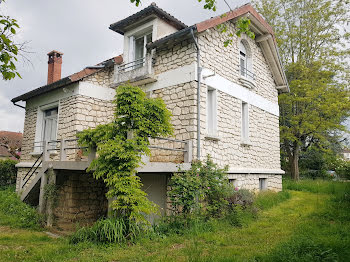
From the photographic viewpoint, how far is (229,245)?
5.24 m

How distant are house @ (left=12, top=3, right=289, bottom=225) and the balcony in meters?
0.04

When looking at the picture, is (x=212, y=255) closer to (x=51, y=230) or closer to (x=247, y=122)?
(x=51, y=230)

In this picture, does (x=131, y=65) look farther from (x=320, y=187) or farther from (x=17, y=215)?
(x=320, y=187)

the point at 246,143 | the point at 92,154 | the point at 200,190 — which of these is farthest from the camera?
the point at 246,143

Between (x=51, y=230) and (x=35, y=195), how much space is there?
6.61ft

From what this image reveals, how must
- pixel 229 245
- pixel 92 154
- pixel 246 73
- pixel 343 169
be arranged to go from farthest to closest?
pixel 343 169
pixel 246 73
pixel 92 154
pixel 229 245

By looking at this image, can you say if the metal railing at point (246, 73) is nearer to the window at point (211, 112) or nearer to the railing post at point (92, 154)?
the window at point (211, 112)

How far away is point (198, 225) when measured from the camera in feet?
20.7

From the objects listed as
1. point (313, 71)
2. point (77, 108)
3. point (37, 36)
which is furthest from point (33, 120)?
point (313, 71)

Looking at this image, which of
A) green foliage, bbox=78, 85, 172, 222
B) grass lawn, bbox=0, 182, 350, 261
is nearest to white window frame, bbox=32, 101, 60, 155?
grass lawn, bbox=0, 182, 350, 261

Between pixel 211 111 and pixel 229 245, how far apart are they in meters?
4.47

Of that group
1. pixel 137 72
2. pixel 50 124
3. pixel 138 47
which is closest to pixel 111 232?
pixel 137 72

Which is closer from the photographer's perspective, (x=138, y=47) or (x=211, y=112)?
(x=211, y=112)

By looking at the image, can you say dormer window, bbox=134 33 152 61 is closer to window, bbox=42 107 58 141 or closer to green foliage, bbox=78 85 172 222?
window, bbox=42 107 58 141
